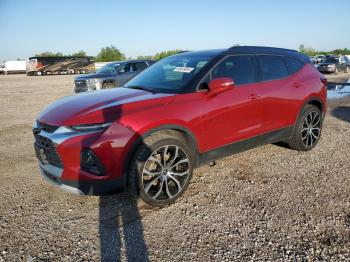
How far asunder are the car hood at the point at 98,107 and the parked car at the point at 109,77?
29.5 ft

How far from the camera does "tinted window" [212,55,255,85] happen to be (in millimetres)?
4070

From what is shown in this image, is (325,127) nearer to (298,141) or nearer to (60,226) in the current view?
(298,141)

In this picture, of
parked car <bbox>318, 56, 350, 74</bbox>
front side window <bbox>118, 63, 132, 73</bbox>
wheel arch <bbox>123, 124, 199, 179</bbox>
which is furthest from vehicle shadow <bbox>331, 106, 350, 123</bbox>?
parked car <bbox>318, 56, 350, 74</bbox>

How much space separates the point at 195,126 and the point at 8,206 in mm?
2457

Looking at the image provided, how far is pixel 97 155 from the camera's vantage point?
312 centimetres

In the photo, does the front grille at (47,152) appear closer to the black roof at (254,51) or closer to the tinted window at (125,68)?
the black roof at (254,51)

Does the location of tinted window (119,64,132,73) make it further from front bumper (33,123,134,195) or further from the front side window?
front bumper (33,123,134,195)

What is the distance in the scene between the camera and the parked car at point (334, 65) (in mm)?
25469

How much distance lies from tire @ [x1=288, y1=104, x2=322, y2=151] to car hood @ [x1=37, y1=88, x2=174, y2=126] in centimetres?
256

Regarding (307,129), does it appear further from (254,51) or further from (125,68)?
(125,68)

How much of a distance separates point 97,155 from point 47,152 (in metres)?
0.65

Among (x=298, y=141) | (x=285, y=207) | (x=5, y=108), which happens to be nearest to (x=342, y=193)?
(x=285, y=207)

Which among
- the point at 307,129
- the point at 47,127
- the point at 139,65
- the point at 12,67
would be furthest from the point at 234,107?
the point at 12,67

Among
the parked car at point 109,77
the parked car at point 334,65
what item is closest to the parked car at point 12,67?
the parked car at point 109,77
